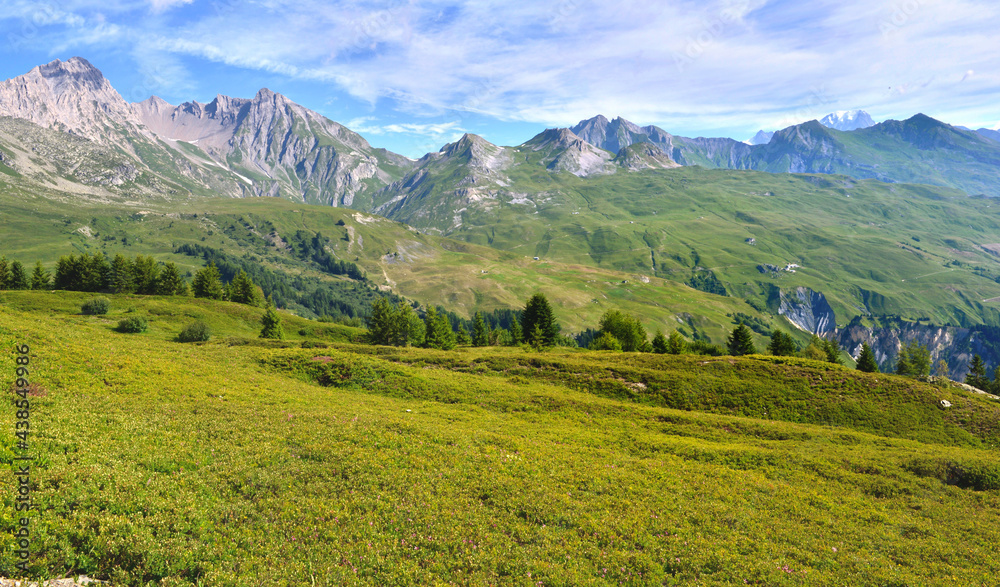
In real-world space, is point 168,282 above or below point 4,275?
below

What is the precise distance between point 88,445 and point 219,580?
32.7 ft

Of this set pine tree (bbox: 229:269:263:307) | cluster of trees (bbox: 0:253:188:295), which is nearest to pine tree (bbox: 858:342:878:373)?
pine tree (bbox: 229:269:263:307)

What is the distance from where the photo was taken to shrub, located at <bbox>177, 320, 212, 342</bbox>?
203 feet

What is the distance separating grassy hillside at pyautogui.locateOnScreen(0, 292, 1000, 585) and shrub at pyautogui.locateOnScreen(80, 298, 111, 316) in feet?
182

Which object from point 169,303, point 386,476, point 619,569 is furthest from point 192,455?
point 169,303

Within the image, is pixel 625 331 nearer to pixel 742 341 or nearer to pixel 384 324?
pixel 742 341

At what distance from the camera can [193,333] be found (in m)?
62.5

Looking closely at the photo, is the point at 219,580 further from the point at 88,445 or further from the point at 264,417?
the point at 264,417

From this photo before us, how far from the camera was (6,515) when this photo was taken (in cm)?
1143

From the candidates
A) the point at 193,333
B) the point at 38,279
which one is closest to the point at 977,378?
the point at 193,333

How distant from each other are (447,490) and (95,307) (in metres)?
91.1

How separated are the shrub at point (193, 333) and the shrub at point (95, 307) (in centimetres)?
2684

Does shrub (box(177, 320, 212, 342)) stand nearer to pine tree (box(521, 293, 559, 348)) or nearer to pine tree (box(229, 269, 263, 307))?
pine tree (box(229, 269, 263, 307))

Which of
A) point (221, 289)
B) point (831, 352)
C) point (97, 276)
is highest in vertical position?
point (97, 276)
